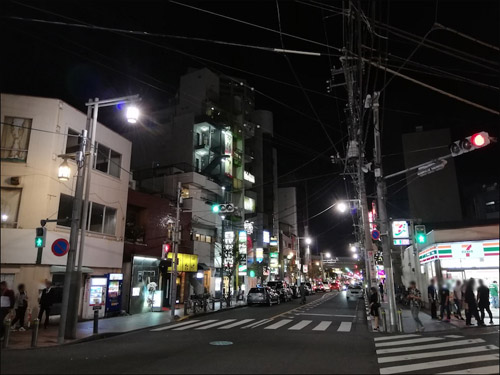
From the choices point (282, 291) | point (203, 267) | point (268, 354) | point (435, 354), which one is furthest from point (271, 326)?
point (282, 291)

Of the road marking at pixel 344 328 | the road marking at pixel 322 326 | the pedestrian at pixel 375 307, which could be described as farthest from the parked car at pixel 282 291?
the pedestrian at pixel 375 307

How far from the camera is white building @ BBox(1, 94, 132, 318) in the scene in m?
7.14

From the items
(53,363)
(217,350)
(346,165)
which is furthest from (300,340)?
(346,165)

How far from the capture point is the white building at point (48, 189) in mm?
7141

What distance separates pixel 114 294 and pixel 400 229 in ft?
52.6

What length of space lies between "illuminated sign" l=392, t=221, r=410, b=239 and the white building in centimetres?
1496

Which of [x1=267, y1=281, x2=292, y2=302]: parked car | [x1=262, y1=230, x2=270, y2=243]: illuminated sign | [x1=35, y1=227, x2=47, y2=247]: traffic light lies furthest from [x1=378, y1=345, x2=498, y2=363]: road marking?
[x1=262, y1=230, x2=270, y2=243]: illuminated sign

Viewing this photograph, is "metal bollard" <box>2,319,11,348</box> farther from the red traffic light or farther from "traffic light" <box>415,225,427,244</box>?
"traffic light" <box>415,225,427,244</box>

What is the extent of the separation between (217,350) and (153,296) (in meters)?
14.6

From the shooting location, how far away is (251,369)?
27.9 feet

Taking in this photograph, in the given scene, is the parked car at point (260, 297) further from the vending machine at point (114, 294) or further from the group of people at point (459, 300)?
the group of people at point (459, 300)

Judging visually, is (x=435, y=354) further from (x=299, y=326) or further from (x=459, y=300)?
(x=299, y=326)

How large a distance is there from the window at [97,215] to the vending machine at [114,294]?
2624 millimetres

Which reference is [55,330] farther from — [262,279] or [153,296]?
[262,279]
